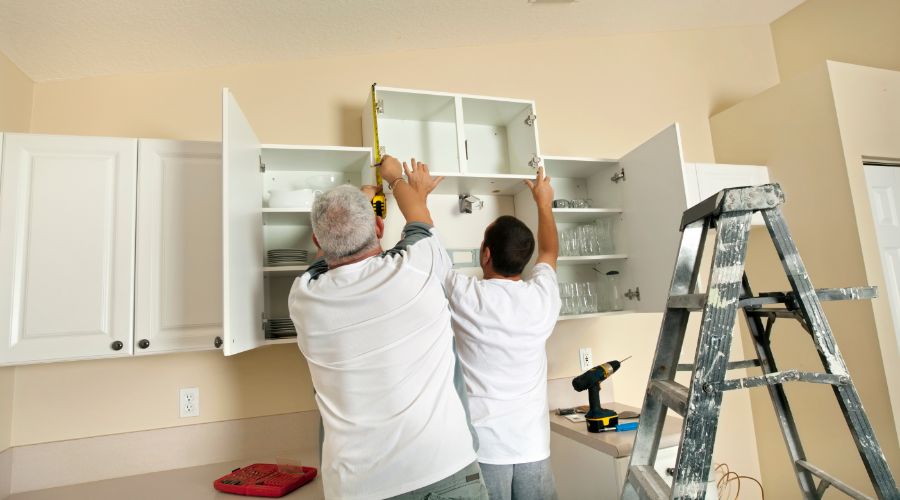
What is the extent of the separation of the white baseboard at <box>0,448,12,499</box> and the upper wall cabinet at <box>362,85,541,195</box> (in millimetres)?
1804

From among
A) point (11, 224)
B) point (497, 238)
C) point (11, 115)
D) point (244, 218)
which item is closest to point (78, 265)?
point (11, 224)

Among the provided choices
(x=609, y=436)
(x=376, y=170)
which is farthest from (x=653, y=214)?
(x=376, y=170)

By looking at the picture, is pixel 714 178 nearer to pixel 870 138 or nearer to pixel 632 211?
pixel 632 211

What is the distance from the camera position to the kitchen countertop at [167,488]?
1701 mm

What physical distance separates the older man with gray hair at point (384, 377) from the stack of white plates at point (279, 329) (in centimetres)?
65

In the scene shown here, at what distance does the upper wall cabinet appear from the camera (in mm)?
2203

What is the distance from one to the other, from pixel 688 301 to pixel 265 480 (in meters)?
1.47

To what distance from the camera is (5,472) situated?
6.08ft

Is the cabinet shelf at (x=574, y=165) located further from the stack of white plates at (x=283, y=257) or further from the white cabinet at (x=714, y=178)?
the stack of white plates at (x=283, y=257)

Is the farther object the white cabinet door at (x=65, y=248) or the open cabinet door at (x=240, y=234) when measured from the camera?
the white cabinet door at (x=65, y=248)

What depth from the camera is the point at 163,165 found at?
73.4 inches

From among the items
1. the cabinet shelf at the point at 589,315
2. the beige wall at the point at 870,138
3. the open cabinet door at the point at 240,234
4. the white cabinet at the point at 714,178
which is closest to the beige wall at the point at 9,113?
the open cabinet door at the point at 240,234

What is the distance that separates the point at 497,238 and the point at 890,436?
6.83 ft

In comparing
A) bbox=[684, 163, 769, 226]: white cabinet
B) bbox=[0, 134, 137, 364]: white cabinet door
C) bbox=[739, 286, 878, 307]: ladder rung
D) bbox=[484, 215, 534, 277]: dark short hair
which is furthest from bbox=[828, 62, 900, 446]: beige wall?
bbox=[0, 134, 137, 364]: white cabinet door
